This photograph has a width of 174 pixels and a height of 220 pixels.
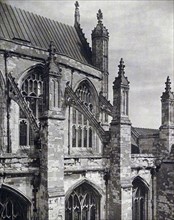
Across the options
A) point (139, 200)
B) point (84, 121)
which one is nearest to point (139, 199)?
point (139, 200)

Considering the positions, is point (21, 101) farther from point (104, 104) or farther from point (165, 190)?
point (165, 190)

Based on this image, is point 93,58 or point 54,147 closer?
point 54,147

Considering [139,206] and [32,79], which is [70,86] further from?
[139,206]

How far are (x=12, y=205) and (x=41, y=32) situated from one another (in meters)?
12.8

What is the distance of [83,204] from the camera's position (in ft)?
52.4

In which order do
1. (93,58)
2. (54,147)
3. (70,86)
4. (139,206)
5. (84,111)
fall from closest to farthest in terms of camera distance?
(54,147)
(84,111)
(139,206)
(70,86)
(93,58)

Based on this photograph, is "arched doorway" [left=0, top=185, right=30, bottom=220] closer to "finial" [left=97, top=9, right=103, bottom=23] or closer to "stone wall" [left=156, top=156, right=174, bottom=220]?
"stone wall" [left=156, top=156, right=174, bottom=220]

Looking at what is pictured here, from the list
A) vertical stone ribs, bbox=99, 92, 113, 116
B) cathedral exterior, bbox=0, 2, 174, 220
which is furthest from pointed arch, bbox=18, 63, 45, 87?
vertical stone ribs, bbox=99, 92, 113, 116

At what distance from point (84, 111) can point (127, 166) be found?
3.92 meters

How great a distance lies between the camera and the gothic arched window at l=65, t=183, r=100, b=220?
1540 cm

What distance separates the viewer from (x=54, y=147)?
44.2ft

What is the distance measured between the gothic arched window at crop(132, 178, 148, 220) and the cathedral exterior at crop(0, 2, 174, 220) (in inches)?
2.4

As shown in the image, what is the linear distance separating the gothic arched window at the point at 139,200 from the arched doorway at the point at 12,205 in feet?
23.7

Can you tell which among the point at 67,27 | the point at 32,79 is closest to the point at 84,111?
the point at 32,79
